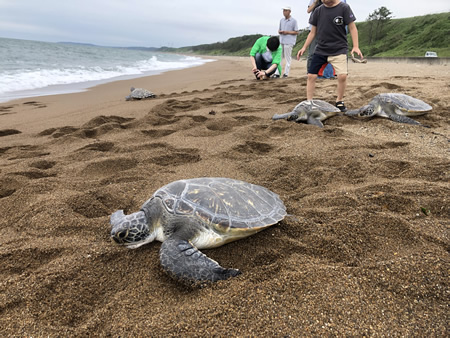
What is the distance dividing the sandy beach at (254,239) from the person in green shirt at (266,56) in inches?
233

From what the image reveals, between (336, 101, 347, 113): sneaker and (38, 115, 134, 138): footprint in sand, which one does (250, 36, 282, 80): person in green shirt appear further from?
(38, 115, 134, 138): footprint in sand

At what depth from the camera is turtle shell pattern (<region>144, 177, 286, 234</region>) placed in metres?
1.90

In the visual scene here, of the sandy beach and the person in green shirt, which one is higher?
the person in green shirt

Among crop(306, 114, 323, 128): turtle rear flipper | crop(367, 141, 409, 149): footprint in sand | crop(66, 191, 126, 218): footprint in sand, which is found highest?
crop(306, 114, 323, 128): turtle rear flipper

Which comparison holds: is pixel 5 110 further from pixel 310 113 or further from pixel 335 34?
pixel 335 34

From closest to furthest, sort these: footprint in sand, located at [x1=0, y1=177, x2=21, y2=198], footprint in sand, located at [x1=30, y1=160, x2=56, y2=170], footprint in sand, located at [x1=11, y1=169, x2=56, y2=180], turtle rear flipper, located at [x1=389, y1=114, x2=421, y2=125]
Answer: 1. footprint in sand, located at [x1=0, y1=177, x2=21, y2=198]
2. footprint in sand, located at [x1=11, y1=169, x2=56, y2=180]
3. footprint in sand, located at [x1=30, y1=160, x2=56, y2=170]
4. turtle rear flipper, located at [x1=389, y1=114, x2=421, y2=125]

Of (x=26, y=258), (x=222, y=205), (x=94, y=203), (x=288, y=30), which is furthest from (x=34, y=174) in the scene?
(x=288, y=30)

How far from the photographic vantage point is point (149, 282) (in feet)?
5.42

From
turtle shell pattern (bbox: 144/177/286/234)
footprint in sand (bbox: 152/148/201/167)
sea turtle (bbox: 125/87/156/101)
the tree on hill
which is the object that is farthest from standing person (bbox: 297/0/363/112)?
the tree on hill

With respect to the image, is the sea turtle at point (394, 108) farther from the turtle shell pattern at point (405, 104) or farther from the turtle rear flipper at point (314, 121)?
the turtle rear flipper at point (314, 121)

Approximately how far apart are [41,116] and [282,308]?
22.2 feet

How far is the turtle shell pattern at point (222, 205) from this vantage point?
1.90m

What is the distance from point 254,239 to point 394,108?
3921 mm

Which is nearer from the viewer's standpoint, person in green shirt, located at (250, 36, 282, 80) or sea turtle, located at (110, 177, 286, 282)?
sea turtle, located at (110, 177, 286, 282)
